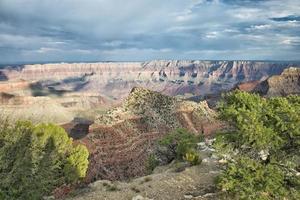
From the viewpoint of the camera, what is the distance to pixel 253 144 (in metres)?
30.0

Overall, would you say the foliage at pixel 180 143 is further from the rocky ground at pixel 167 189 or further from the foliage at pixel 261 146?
the foliage at pixel 261 146

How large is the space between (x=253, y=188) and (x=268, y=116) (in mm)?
5026

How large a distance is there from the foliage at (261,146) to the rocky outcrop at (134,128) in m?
61.0

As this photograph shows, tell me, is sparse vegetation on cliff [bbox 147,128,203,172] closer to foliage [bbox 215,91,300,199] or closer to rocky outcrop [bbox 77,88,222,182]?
rocky outcrop [bbox 77,88,222,182]

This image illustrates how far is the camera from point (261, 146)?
29812 millimetres

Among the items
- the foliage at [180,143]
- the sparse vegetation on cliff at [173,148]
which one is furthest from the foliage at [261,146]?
the sparse vegetation on cliff at [173,148]

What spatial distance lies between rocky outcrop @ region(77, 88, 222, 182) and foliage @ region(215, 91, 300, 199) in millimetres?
61010

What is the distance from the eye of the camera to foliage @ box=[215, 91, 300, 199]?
28953 millimetres

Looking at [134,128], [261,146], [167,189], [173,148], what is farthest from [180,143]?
[134,128]

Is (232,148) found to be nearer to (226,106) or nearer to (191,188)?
(226,106)

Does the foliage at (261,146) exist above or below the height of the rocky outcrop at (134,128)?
above

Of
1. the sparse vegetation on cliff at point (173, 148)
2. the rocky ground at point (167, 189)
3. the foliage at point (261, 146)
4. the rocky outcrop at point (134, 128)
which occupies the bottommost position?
the rocky outcrop at point (134, 128)

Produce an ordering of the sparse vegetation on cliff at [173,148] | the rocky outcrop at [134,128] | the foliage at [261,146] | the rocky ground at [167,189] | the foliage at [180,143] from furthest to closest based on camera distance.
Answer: the rocky outcrop at [134,128], the sparse vegetation on cliff at [173,148], the foliage at [180,143], the rocky ground at [167,189], the foliage at [261,146]

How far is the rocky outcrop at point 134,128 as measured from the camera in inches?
4182
